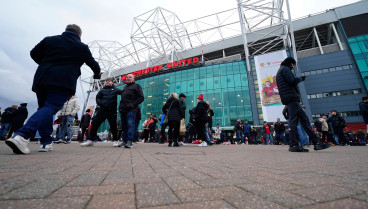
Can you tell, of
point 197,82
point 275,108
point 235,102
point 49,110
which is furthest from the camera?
point 197,82

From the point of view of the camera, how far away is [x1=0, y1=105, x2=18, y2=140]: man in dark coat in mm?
7327

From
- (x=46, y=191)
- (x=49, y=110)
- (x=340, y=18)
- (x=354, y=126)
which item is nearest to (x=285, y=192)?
(x=46, y=191)

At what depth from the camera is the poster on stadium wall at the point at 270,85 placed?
17688 millimetres

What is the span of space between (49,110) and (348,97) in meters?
28.8

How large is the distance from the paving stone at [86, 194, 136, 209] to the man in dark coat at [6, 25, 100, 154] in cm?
219

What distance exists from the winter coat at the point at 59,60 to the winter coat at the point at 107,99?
1774 mm

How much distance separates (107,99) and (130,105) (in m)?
0.87

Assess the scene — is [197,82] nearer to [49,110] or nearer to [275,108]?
[275,108]

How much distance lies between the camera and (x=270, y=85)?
18.7 metres

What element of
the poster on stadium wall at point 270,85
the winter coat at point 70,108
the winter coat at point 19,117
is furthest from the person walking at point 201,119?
the poster on stadium wall at point 270,85

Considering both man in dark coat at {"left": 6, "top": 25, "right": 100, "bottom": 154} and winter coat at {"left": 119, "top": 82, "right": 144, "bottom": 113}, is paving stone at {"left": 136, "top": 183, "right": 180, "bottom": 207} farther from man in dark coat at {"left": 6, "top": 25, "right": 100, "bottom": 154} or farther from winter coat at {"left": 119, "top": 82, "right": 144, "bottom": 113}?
winter coat at {"left": 119, "top": 82, "right": 144, "bottom": 113}

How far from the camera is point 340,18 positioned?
75.2 ft

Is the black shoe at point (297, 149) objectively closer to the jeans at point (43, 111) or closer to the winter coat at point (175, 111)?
the winter coat at point (175, 111)

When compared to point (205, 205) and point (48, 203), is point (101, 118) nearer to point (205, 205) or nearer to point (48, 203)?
point (48, 203)
